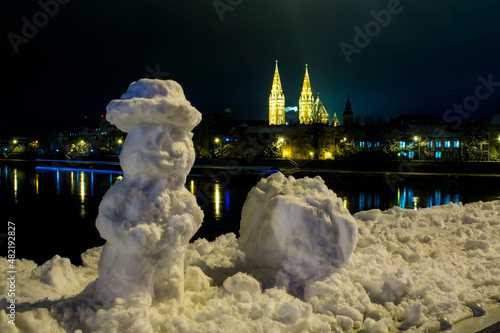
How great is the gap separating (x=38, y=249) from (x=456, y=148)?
7962 cm

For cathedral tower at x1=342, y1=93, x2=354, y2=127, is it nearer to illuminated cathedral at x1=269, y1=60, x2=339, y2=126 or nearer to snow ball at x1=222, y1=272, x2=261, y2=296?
illuminated cathedral at x1=269, y1=60, x2=339, y2=126

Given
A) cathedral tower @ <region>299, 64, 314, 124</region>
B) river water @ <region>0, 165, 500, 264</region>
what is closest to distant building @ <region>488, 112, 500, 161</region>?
river water @ <region>0, 165, 500, 264</region>

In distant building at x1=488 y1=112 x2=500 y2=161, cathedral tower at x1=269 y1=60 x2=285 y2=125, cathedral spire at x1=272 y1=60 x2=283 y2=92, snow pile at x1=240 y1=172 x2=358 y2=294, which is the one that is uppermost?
cathedral spire at x1=272 y1=60 x2=283 y2=92

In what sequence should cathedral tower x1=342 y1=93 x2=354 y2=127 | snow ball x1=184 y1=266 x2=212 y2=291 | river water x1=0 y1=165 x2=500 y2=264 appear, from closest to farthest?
snow ball x1=184 y1=266 x2=212 y2=291 < river water x1=0 y1=165 x2=500 y2=264 < cathedral tower x1=342 y1=93 x2=354 y2=127

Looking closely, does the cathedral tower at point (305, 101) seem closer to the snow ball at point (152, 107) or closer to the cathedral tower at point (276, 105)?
the cathedral tower at point (276, 105)

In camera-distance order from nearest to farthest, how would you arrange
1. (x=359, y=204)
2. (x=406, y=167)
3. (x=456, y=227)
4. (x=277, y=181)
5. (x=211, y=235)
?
1. (x=277, y=181)
2. (x=456, y=227)
3. (x=211, y=235)
4. (x=359, y=204)
5. (x=406, y=167)

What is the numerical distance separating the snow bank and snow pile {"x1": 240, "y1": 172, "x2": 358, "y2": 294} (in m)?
0.20

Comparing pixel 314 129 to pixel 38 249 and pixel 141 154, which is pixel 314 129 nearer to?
pixel 38 249

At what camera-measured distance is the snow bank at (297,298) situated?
4.02m

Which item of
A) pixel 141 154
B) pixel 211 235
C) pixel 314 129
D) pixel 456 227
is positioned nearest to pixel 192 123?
pixel 141 154

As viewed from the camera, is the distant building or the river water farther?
the distant building

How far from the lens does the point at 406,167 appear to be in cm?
4488

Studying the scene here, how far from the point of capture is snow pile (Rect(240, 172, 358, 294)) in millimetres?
5402

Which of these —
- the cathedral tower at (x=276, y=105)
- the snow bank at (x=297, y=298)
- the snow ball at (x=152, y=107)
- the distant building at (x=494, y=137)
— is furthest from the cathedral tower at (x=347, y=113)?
the snow ball at (x=152, y=107)
